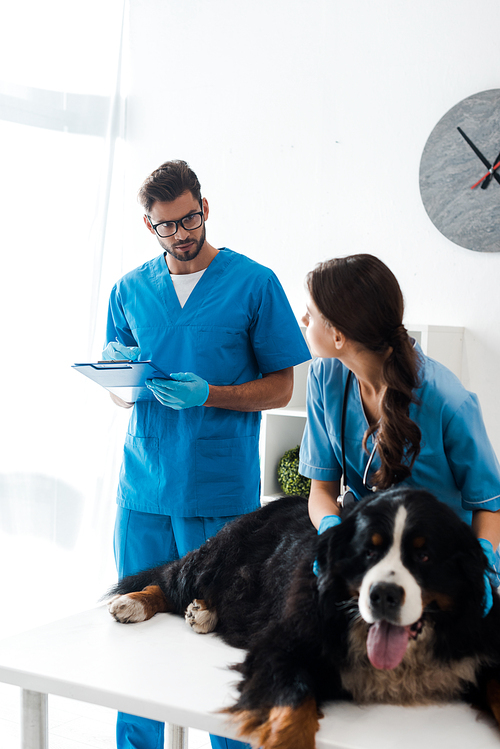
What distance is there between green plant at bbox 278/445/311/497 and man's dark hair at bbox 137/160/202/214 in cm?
133

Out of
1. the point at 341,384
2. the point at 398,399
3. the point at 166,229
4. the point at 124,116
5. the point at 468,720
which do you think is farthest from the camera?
the point at 124,116

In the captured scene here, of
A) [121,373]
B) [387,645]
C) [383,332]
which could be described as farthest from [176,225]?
[387,645]

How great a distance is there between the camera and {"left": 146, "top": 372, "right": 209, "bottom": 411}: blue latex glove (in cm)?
167

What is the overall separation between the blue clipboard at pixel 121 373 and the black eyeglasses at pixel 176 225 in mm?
442

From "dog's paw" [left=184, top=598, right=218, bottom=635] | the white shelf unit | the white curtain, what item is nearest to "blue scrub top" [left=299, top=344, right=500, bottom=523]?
"dog's paw" [left=184, top=598, right=218, bottom=635]

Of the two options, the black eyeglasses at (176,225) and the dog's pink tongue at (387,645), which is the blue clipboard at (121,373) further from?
the dog's pink tongue at (387,645)

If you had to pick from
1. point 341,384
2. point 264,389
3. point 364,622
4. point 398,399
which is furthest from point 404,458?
point 264,389


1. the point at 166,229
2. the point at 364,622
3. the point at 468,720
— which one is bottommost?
the point at 468,720

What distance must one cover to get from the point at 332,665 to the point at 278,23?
305 cm

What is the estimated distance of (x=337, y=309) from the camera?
48.0 inches

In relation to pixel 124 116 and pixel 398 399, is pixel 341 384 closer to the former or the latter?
pixel 398 399

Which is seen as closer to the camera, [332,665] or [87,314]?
[332,665]

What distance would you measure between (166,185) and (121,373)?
0.58 m

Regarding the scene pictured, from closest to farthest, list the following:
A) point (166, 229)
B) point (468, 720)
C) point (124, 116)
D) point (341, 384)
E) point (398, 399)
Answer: point (468, 720)
point (398, 399)
point (341, 384)
point (166, 229)
point (124, 116)
